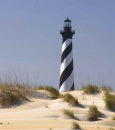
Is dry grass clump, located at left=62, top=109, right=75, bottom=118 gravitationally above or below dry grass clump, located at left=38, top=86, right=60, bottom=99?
below

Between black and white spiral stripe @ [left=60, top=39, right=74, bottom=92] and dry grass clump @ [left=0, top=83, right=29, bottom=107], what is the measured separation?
7.89m

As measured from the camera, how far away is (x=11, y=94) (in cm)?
816

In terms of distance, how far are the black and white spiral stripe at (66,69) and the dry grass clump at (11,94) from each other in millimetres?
7886

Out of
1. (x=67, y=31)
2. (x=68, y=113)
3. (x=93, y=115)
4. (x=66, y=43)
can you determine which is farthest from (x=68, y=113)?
(x=67, y=31)

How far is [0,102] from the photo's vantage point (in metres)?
7.95

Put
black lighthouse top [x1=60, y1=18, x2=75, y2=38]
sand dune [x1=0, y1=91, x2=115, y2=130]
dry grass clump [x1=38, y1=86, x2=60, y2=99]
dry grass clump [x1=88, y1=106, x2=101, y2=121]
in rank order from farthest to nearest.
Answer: black lighthouse top [x1=60, y1=18, x2=75, y2=38]
dry grass clump [x1=38, y1=86, x2=60, y2=99]
dry grass clump [x1=88, y1=106, x2=101, y2=121]
sand dune [x1=0, y1=91, x2=115, y2=130]

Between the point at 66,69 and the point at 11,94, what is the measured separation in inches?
354

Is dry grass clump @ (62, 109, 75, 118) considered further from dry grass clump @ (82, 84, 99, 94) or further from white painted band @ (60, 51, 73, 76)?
white painted band @ (60, 51, 73, 76)

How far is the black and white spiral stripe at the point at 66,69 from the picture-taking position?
16766 mm

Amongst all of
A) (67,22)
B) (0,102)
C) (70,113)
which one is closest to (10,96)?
(0,102)

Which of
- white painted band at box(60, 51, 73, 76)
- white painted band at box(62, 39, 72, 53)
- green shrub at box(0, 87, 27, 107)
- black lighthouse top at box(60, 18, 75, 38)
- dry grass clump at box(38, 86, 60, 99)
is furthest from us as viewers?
black lighthouse top at box(60, 18, 75, 38)

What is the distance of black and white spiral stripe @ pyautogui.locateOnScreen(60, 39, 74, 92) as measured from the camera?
16766mm

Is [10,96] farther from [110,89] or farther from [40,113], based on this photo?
[110,89]

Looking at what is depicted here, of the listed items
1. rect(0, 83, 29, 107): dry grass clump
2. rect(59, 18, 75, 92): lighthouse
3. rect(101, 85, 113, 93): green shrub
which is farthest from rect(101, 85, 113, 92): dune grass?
rect(59, 18, 75, 92): lighthouse
